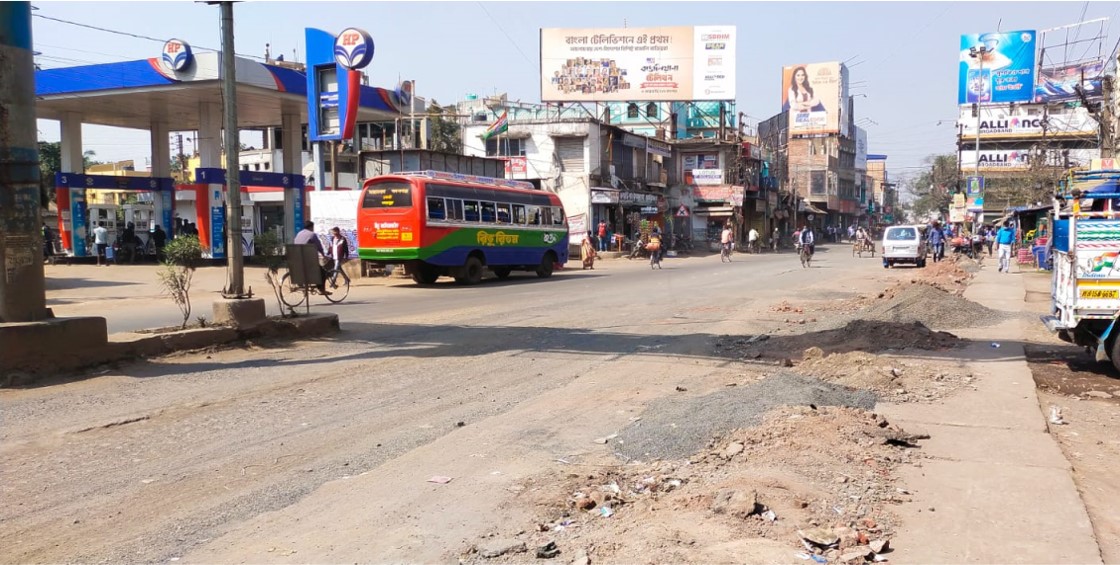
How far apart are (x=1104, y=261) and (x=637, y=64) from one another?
4284 centimetres

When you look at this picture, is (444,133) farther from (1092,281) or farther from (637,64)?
(1092,281)

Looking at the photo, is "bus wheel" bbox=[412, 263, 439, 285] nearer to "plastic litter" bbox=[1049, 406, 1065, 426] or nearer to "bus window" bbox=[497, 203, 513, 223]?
"bus window" bbox=[497, 203, 513, 223]

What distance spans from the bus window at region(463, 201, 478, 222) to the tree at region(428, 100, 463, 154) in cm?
2619

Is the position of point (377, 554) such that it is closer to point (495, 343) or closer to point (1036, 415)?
point (1036, 415)

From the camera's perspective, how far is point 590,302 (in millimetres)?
17828

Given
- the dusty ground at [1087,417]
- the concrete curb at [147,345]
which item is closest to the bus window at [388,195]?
the concrete curb at [147,345]

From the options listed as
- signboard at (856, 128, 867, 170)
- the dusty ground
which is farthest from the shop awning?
signboard at (856, 128, 867, 170)

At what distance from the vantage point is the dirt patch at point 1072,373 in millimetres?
9031

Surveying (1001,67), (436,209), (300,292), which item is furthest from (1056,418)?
(1001,67)

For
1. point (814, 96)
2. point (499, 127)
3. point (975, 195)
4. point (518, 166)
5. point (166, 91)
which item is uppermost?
point (814, 96)

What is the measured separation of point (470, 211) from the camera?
23969 mm

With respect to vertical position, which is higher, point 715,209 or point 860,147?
point 860,147

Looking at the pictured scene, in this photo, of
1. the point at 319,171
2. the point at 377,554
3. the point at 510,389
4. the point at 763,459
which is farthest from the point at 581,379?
the point at 319,171

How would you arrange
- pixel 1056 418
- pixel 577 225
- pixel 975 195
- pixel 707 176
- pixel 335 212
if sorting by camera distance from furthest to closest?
pixel 707 176 < pixel 577 225 < pixel 975 195 < pixel 335 212 < pixel 1056 418
